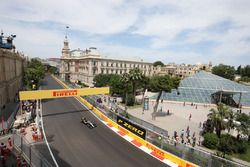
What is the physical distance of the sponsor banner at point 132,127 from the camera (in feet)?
66.6

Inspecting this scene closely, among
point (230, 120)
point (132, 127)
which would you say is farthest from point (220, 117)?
point (132, 127)

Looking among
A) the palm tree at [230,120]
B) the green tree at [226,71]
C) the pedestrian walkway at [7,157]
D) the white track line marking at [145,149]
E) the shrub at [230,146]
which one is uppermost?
the green tree at [226,71]

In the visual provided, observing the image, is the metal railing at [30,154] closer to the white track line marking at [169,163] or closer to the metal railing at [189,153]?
the white track line marking at [169,163]

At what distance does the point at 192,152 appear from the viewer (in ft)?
50.2

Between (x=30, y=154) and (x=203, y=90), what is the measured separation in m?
52.7

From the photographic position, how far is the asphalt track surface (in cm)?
1571

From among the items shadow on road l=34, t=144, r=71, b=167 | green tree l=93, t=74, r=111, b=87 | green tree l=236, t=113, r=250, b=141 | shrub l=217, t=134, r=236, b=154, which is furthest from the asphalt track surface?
green tree l=93, t=74, r=111, b=87

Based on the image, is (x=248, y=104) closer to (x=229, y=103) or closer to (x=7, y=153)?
(x=229, y=103)

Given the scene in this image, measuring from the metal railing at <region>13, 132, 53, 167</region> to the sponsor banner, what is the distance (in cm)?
1051

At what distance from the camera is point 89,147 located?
720 inches

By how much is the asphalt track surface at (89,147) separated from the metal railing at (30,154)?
1.89 meters

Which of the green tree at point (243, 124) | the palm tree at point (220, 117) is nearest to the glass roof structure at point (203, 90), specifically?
the palm tree at point (220, 117)

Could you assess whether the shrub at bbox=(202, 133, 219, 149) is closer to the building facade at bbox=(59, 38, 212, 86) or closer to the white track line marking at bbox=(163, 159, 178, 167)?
the white track line marking at bbox=(163, 159, 178, 167)

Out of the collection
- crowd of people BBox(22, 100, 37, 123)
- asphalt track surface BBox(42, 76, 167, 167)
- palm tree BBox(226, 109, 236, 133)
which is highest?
palm tree BBox(226, 109, 236, 133)
